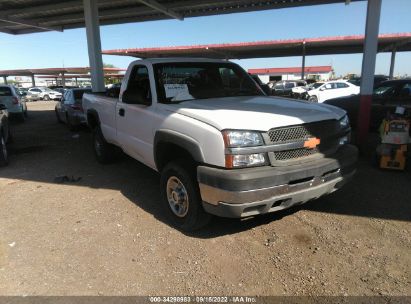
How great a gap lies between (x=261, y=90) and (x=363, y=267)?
3.02 m

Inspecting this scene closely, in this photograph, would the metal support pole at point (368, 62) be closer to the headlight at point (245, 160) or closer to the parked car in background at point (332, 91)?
the headlight at point (245, 160)

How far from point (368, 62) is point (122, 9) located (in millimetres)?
9449

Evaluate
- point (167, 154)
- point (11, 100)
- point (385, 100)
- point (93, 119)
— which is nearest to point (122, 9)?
point (11, 100)

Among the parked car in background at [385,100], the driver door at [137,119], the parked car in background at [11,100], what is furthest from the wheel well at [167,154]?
the parked car in background at [11,100]

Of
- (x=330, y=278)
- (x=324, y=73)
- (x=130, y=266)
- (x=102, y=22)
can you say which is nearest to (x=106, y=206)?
(x=130, y=266)

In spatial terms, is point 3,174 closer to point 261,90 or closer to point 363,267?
point 261,90

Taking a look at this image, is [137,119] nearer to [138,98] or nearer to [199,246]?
[138,98]

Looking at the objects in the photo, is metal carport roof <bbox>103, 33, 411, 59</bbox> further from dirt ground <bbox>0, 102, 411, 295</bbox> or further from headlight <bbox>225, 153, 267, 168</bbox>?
headlight <bbox>225, 153, 267, 168</bbox>

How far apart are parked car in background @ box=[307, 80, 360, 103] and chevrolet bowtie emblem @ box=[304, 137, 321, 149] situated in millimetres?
18577

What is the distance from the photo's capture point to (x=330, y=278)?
319 cm

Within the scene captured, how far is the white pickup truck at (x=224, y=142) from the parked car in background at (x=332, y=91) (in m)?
17.9

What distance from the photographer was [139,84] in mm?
5316

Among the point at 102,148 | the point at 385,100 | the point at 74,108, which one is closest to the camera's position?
the point at 102,148

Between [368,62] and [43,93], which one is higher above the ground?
[368,62]
